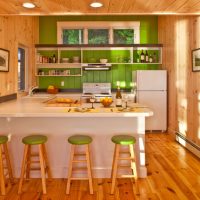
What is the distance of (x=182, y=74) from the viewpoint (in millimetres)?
5441

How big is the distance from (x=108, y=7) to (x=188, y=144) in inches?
114

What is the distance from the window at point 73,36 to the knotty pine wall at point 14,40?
0.95 m

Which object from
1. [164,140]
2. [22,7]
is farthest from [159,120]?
[22,7]

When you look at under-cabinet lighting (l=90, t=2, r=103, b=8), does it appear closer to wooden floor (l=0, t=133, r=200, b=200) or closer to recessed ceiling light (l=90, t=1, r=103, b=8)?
recessed ceiling light (l=90, t=1, r=103, b=8)

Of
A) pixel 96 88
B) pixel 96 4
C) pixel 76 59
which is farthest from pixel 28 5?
pixel 96 88

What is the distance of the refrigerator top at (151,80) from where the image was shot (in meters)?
6.38

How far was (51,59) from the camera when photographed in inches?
275

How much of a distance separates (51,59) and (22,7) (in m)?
3.62

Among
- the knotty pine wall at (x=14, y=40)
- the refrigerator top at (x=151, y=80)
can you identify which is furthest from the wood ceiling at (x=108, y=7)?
the refrigerator top at (x=151, y=80)

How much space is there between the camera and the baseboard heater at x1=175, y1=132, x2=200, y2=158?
4.58 metres

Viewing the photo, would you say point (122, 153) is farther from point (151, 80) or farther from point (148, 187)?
point (151, 80)

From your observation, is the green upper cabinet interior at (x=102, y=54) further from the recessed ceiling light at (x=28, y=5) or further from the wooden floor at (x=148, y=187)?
the recessed ceiling light at (x=28, y=5)

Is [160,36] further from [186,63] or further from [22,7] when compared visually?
[22,7]

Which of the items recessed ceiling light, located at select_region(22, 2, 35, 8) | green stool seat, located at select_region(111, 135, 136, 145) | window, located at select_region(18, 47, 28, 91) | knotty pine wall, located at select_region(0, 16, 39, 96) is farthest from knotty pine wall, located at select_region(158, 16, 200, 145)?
window, located at select_region(18, 47, 28, 91)
